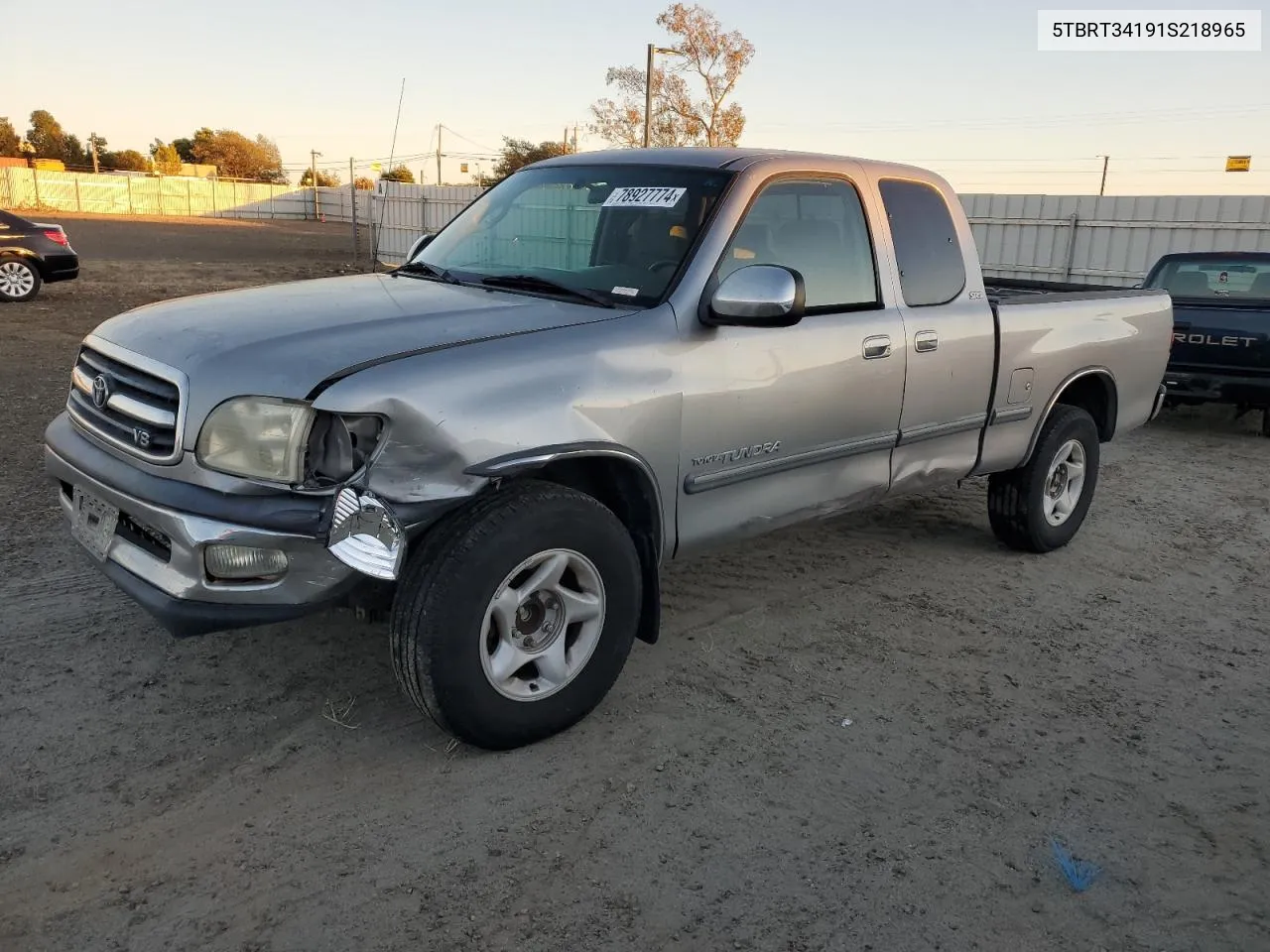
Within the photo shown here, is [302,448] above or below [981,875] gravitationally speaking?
above

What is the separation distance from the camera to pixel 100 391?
3.28 metres

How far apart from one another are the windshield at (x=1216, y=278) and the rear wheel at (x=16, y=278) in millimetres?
14192

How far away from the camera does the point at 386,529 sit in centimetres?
272

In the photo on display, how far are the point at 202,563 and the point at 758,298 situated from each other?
1.90 meters

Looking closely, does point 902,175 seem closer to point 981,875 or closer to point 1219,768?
point 1219,768

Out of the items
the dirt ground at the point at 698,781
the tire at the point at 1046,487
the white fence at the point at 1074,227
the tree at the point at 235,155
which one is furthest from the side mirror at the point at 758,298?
the tree at the point at 235,155

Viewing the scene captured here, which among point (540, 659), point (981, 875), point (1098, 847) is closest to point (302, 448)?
point (540, 659)

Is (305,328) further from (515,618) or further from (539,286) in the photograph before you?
(515,618)

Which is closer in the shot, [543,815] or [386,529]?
[386,529]

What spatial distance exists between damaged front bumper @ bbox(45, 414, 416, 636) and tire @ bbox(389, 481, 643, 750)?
0.57ft

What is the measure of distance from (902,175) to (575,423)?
2284mm

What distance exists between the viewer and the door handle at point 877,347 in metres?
4.03

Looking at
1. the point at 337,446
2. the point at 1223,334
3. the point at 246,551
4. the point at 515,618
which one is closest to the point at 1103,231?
the point at 1223,334

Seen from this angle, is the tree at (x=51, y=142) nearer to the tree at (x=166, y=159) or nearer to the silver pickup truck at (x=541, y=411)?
the tree at (x=166, y=159)
